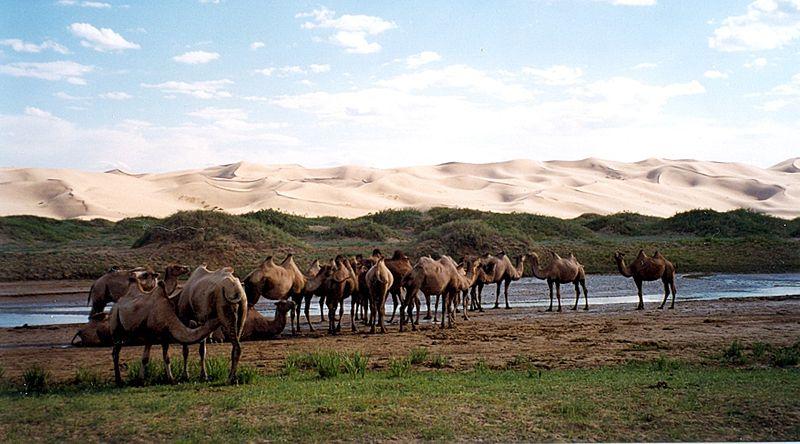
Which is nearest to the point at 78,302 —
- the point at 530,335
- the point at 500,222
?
the point at 530,335

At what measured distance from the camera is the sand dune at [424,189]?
7450cm

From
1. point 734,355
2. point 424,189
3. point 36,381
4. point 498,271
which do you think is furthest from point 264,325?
point 424,189

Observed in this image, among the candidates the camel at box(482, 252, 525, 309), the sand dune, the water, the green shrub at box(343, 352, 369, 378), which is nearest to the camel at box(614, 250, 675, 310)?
the water

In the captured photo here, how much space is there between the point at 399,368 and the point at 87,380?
4817 mm

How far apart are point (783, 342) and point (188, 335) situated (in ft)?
36.3

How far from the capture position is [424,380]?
12.0 meters

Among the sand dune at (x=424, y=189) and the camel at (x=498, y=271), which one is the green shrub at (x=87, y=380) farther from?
the sand dune at (x=424, y=189)

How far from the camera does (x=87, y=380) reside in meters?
12.3

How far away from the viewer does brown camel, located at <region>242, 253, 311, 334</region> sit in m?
17.9

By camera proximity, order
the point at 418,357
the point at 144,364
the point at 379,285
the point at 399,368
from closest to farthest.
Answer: the point at 144,364 → the point at 399,368 → the point at 418,357 → the point at 379,285

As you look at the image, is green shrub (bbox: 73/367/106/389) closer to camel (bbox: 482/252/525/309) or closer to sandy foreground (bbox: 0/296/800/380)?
sandy foreground (bbox: 0/296/800/380)

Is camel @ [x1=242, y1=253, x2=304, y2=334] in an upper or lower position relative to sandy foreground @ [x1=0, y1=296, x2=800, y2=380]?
upper

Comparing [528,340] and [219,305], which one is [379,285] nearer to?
[528,340]

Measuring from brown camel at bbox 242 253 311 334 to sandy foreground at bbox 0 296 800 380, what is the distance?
3.50 feet
